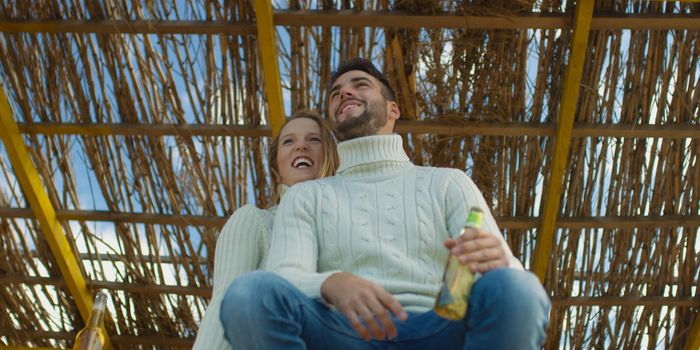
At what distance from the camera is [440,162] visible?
435cm

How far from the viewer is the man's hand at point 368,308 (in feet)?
4.51

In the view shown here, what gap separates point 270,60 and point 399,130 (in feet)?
2.26

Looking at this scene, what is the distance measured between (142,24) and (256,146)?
2.68 ft

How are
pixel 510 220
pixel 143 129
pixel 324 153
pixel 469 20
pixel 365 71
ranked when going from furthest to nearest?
pixel 510 220, pixel 143 129, pixel 469 20, pixel 324 153, pixel 365 71

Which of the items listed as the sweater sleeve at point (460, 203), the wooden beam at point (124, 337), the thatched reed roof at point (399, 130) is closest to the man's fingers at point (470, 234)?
the sweater sleeve at point (460, 203)

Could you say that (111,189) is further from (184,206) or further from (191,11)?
(191,11)

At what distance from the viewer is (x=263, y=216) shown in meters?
2.01

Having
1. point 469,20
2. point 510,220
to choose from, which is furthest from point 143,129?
point 510,220

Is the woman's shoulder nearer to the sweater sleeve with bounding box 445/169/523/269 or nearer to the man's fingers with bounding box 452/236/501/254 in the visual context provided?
the sweater sleeve with bounding box 445/169/523/269

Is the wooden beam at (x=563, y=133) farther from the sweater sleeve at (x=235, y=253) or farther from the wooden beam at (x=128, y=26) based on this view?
the sweater sleeve at (x=235, y=253)

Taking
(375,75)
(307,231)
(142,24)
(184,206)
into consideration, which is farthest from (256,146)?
(307,231)

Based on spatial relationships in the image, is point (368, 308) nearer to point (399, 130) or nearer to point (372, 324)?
point (372, 324)

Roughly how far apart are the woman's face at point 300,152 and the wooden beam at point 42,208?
2340 mm

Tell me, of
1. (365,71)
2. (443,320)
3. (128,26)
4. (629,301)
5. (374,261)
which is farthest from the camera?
(629,301)
